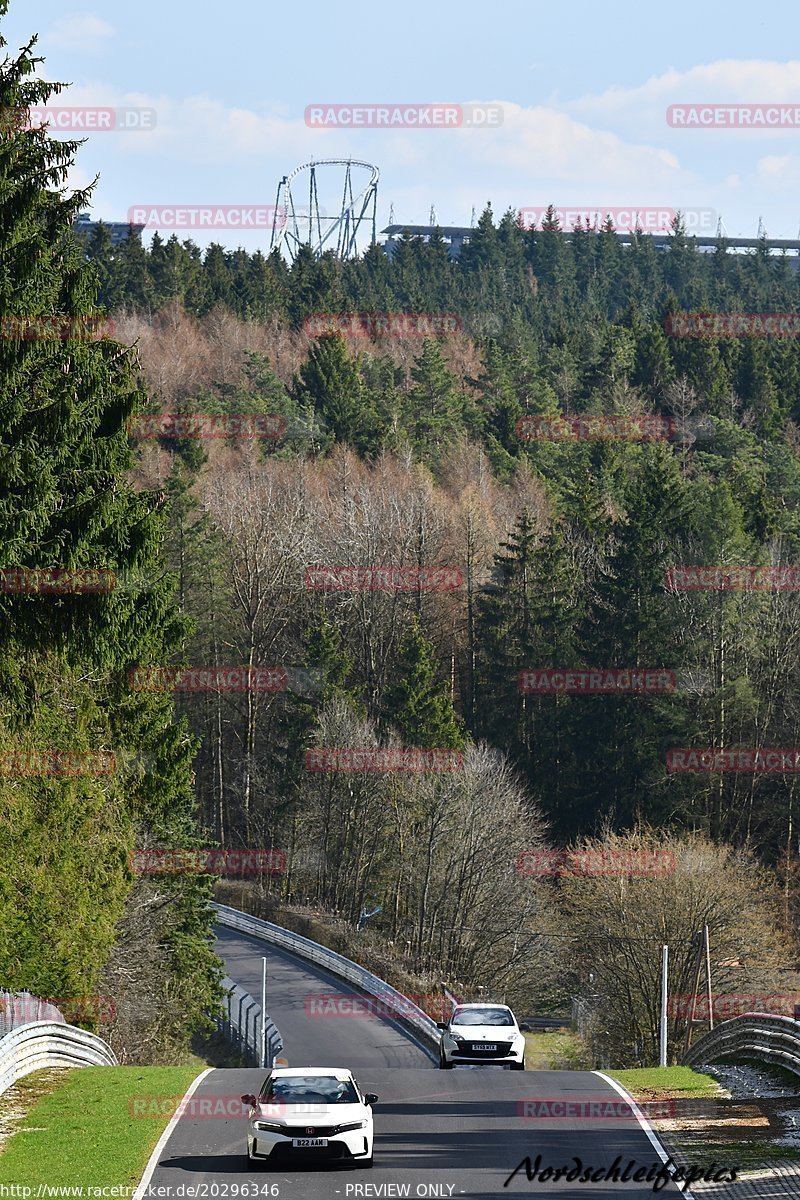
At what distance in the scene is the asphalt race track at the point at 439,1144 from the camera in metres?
15.6

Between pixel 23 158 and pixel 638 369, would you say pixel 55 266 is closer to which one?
pixel 23 158

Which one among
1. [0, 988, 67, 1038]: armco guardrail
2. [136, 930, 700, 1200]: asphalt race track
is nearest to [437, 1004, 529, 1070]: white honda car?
[136, 930, 700, 1200]: asphalt race track

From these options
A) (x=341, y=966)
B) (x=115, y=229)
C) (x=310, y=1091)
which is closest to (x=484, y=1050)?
(x=310, y=1091)

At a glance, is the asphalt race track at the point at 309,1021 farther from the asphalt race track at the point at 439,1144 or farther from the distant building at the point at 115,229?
the distant building at the point at 115,229

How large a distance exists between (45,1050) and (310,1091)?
7.81 metres

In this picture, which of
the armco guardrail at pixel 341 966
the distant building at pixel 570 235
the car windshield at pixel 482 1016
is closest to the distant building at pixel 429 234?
the distant building at pixel 570 235

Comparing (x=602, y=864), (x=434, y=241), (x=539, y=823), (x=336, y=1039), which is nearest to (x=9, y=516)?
(x=336, y=1039)

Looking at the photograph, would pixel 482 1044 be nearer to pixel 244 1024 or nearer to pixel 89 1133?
pixel 89 1133

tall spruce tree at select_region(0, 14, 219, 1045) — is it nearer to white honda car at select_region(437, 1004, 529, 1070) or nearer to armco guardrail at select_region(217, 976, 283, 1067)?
white honda car at select_region(437, 1004, 529, 1070)

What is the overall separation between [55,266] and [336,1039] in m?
28.8

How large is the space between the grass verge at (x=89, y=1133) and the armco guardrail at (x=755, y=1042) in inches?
358

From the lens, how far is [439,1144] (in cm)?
1794

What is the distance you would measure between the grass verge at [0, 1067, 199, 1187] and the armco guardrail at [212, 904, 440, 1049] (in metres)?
24.4

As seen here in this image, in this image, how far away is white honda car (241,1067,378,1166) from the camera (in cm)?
1642
